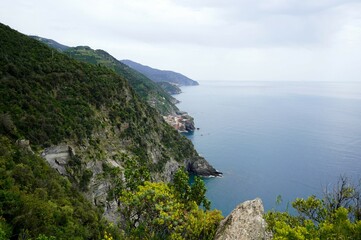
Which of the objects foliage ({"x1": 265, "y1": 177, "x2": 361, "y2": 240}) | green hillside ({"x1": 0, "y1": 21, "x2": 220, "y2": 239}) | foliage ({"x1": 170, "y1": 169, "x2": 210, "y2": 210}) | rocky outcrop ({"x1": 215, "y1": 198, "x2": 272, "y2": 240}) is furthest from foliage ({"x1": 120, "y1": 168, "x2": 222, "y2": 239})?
foliage ({"x1": 265, "y1": 177, "x2": 361, "y2": 240})

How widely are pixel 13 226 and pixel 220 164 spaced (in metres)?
88.7

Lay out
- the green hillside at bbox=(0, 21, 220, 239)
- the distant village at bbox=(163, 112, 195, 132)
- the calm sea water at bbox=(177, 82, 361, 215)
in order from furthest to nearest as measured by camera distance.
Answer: the distant village at bbox=(163, 112, 195, 132) < the calm sea water at bbox=(177, 82, 361, 215) < the green hillside at bbox=(0, 21, 220, 239)

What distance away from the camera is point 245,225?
990 inches

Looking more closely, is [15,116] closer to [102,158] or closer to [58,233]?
[102,158]

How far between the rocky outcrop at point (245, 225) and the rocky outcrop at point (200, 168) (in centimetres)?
6551

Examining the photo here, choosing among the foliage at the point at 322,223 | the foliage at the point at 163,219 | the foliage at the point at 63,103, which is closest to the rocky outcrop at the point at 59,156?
the foliage at the point at 63,103

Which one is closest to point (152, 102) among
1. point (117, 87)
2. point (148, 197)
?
point (117, 87)

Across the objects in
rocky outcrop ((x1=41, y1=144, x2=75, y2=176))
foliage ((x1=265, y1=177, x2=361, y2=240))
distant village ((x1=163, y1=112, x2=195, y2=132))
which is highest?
foliage ((x1=265, y1=177, x2=361, y2=240))

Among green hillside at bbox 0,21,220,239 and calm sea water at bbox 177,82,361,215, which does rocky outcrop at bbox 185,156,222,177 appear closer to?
calm sea water at bbox 177,82,361,215

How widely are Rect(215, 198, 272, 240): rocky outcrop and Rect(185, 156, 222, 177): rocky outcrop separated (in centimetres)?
6551

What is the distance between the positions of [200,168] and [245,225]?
69.4 meters

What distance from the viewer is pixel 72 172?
143ft

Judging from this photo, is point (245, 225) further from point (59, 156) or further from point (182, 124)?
point (182, 124)

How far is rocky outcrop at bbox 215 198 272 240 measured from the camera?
2414cm
